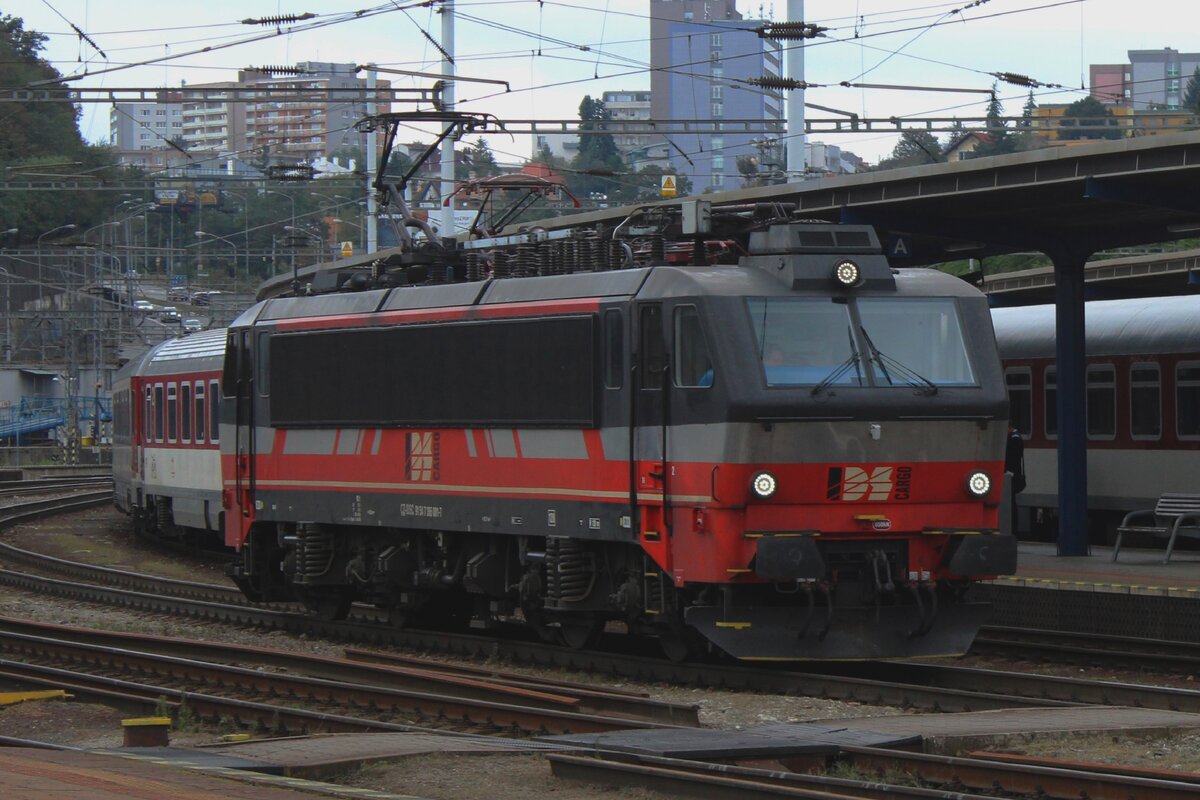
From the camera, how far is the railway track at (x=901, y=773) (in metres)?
8.70

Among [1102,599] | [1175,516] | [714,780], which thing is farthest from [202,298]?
[714,780]

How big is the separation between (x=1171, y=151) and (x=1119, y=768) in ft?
34.7

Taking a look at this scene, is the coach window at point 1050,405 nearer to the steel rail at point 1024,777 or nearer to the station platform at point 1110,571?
the station platform at point 1110,571

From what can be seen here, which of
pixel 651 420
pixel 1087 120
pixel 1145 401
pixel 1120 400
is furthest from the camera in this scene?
pixel 1087 120

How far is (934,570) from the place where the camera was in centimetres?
1408

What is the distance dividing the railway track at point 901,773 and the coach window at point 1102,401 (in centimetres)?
1766

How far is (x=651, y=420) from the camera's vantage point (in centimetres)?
1418

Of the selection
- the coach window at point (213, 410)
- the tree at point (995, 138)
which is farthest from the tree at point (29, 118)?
the coach window at point (213, 410)

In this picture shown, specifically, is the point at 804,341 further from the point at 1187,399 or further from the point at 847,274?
the point at 1187,399

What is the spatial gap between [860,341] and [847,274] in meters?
0.53

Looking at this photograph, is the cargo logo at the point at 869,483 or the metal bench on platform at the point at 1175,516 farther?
the metal bench on platform at the point at 1175,516

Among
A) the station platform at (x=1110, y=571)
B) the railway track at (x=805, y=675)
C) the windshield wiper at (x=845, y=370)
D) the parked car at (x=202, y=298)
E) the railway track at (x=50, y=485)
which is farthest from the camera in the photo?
the parked car at (x=202, y=298)

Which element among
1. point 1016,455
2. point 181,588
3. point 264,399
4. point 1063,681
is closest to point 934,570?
point 1063,681

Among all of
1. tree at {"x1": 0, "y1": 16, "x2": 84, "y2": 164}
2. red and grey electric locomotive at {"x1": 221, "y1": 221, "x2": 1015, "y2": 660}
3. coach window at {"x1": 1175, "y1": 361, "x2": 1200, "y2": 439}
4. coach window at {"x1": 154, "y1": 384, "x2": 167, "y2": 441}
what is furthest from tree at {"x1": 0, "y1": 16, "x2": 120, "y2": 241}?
red and grey electric locomotive at {"x1": 221, "y1": 221, "x2": 1015, "y2": 660}
